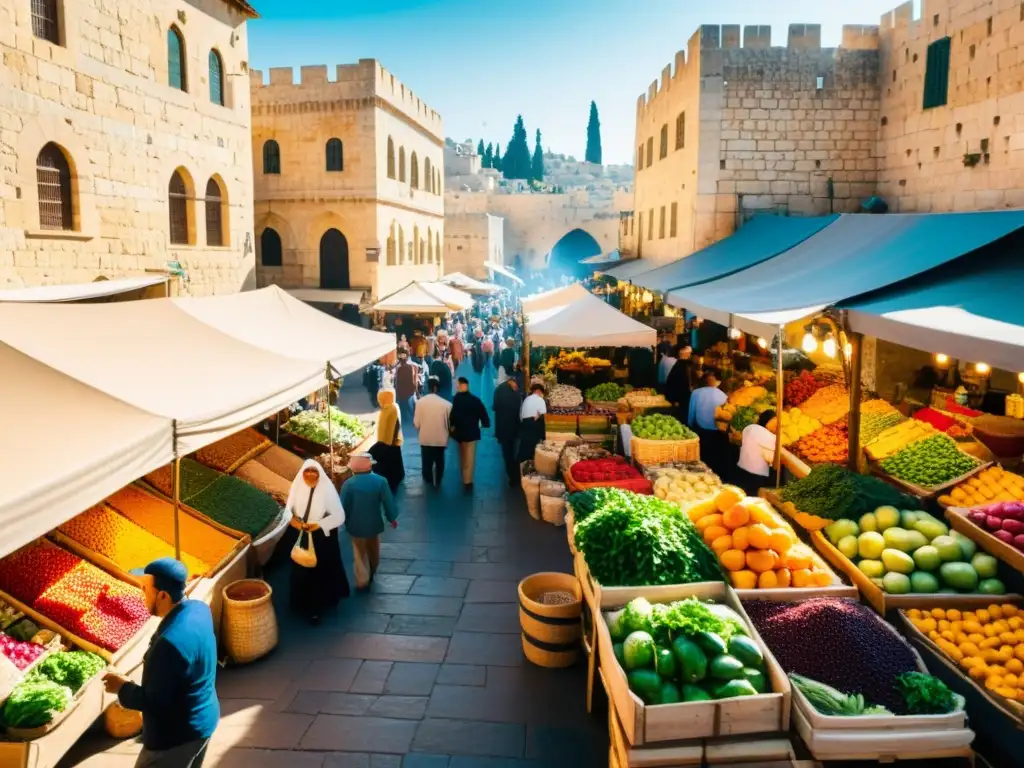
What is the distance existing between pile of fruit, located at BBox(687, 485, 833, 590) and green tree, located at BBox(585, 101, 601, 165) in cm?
8204

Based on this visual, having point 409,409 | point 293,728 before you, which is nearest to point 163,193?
point 409,409

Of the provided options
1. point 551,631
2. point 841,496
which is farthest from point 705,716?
point 841,496

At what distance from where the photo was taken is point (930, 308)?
607cm

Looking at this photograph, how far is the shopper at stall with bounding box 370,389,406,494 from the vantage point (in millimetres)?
9234

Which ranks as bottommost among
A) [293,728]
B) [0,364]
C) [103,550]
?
[293,728]

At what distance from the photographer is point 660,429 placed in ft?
29.1

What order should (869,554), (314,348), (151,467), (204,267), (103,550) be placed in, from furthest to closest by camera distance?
1. (204,267)
2. (314,348)
3. (103,550)
4. (869,554)
5. (151,467)

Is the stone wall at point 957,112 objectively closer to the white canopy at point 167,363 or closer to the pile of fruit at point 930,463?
the pile of fruit at point 930,463

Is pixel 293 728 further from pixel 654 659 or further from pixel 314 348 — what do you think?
pixel 314 348

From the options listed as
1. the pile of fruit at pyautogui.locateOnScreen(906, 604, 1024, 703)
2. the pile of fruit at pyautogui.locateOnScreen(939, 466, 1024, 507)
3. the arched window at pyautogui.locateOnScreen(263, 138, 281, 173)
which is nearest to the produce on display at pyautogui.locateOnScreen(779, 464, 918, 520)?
the pile of fruit at pyautogui.locateOnScreen(939, 466, 1024, 507)

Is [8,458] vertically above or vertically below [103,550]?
above

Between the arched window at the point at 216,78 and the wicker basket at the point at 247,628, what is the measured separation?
41.2ft

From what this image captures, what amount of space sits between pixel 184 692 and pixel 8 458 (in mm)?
1546

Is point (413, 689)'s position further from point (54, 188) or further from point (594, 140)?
point (594, 140)
